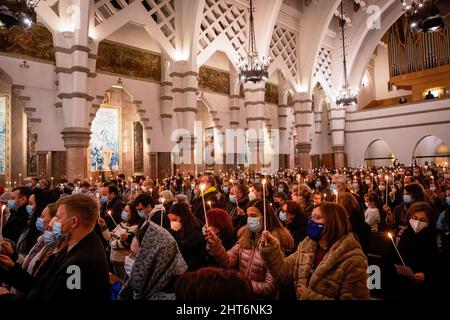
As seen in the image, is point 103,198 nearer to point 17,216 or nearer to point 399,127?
point 17,216

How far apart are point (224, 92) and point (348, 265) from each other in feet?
55.3

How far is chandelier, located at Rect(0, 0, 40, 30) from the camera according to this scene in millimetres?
6074

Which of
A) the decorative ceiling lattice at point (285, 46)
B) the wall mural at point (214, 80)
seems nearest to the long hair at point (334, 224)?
the wall mural at point (214, 80)

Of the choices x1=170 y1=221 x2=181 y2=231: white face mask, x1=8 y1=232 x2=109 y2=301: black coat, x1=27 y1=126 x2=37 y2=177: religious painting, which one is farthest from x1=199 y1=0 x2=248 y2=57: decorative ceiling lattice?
x1=8 y1=232 x2=109 y2=301: black coat

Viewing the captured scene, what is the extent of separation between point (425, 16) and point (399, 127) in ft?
48.6

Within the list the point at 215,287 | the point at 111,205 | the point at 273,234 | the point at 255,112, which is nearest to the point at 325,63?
the point at 255,112

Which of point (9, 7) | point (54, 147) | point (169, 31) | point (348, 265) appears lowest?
point (348, 265)

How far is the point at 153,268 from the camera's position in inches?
87.3

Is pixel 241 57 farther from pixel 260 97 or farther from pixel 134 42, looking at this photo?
pixel 134 42

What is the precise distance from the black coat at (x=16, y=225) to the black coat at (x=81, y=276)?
268cm

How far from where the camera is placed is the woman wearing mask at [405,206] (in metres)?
5.09

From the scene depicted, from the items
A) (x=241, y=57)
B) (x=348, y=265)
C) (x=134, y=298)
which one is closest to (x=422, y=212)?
(x=348, y=265)

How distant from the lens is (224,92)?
18.6m

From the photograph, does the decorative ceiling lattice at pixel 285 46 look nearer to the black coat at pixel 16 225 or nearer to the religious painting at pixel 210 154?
the religious painting at pixel 210 154
